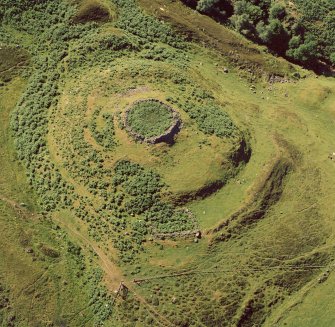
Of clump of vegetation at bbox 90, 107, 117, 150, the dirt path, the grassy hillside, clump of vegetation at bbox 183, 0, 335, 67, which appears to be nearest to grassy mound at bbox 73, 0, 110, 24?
the grassy hillside

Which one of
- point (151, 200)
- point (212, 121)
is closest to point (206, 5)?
point (212, 121)

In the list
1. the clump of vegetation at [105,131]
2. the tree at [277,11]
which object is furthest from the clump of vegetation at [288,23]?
the clump of vegetation at [105,131]

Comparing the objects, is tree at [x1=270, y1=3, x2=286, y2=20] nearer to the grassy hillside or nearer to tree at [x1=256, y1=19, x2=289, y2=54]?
tree at [x1=256, y1=19, x2=289, y2=54]

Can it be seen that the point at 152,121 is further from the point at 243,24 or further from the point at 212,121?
the point at 243,24

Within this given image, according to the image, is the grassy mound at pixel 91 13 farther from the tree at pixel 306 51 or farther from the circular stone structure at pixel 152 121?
the tree at pixel 306 51

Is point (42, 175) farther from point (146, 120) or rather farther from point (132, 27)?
point (132, 27)

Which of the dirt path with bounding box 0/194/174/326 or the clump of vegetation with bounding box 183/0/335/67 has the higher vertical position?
the clump of vegetation with bounding box 183/0/335/67

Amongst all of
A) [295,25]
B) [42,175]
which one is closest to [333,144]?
[295,25]
